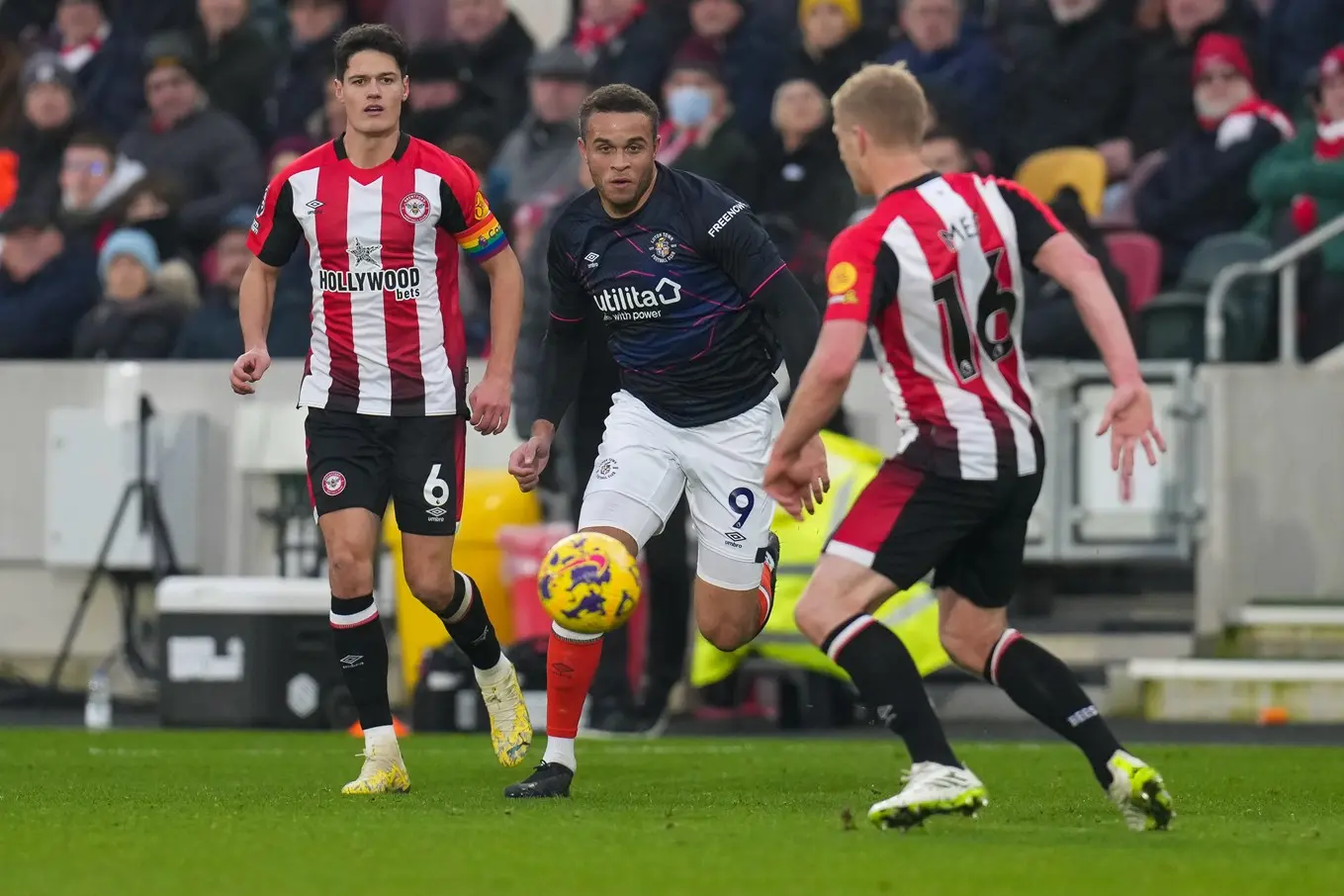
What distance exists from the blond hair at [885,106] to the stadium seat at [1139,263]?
788 cm

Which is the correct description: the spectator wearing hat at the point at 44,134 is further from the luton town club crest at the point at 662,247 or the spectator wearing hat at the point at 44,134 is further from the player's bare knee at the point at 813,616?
the player's bare knee at the point at 813,616

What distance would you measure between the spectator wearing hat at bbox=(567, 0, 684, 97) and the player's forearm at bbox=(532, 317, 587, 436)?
8.08 meters

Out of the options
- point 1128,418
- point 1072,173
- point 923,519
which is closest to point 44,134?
point 1072,173

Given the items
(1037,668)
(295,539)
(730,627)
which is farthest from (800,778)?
(295,539)

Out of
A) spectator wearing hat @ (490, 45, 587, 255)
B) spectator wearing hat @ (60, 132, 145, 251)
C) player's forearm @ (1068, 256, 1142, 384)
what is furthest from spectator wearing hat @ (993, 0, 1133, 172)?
player's forearm @ (1068, 256, 1142, 384)

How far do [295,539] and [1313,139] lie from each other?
6.45 meters

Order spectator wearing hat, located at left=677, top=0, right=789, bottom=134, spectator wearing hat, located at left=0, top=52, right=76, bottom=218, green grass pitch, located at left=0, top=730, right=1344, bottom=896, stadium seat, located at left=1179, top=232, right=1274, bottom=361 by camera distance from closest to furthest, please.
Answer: green grass pitch, located at left=0, top=730, right=1344, bottom=896, stadium seat, located at left=1179, top=232, right=1274, bottom=361, spectator wearing hat, located at left=677, top=0, right=789, bottom=134, spectator wearing hat, located at left=0, top=52, right=76, bottom=218

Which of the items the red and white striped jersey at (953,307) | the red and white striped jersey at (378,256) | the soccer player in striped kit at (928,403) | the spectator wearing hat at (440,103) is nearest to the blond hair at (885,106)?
the soccer player in striped kit at (928,403)

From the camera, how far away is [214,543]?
1528 centimetres

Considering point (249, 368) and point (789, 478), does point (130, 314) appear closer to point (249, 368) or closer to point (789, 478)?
point (249, 368)

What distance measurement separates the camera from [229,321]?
15477 mm

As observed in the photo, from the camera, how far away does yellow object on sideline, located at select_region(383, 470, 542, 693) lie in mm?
13914

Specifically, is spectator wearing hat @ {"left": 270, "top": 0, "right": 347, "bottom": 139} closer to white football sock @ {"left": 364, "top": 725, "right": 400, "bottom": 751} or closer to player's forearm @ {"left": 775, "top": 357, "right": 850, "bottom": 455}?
white football sock @ {"left": 364, "top": 725, "right": 400, "bottom": 751}

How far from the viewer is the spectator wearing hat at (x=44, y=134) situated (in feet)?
57.9
